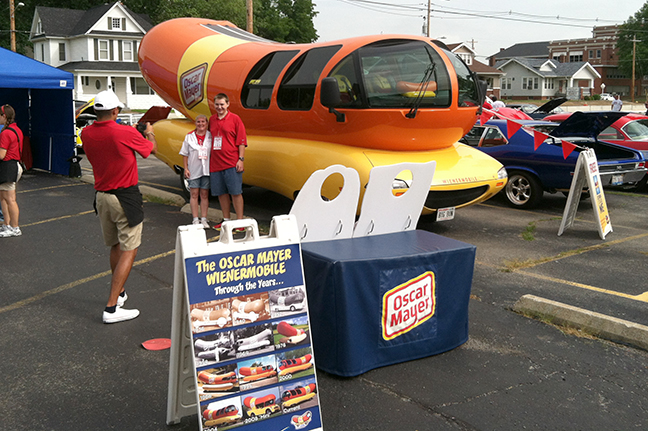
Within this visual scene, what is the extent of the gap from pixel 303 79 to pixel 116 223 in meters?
4.33

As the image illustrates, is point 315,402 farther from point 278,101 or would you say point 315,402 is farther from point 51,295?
point 278,101

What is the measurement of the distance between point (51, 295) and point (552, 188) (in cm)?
817

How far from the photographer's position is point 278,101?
29.6 feet

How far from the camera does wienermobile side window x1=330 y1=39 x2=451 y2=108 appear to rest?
7898 mm

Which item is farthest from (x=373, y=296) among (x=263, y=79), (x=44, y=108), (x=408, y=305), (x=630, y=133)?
(x=44, y=108)

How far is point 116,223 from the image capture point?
5.11 metres

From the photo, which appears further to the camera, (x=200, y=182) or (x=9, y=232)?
(x=200, y=182)

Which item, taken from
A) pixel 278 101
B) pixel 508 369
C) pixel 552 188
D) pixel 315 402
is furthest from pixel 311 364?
pixel 552 188

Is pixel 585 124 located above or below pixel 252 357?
above

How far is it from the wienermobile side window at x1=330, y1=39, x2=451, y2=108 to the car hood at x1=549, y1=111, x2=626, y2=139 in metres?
4.25

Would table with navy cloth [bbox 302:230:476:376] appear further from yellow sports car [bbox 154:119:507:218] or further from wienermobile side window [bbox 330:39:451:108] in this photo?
wienermobile side window [bbox 330:39:451:108]

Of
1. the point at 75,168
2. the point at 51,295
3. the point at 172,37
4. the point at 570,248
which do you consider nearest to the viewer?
the point at 51,295

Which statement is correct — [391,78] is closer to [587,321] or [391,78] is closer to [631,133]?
[587,321]

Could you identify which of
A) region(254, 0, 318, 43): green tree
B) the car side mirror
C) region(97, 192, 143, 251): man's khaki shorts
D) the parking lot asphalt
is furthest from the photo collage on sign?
region(254, 0, 318, 43): green tree
